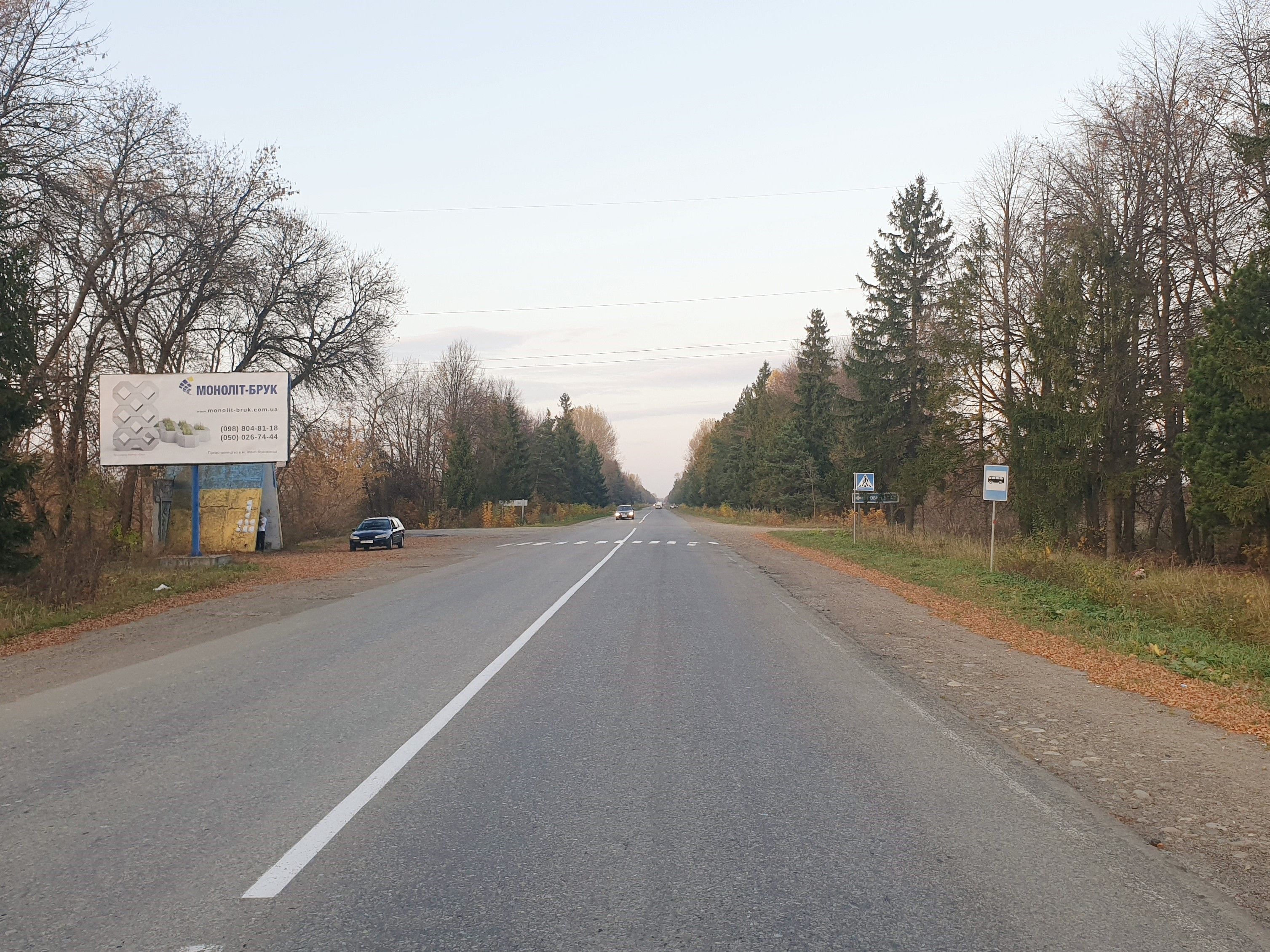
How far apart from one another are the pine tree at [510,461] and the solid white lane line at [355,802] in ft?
234

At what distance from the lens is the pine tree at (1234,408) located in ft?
65.6

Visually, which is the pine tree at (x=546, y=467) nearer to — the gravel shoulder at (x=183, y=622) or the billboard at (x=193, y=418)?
the billboard at (x=193, y=418)

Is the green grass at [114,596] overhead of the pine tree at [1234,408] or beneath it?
beneath

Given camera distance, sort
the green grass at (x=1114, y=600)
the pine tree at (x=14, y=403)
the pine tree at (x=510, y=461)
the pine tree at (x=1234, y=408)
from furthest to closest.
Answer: the pine tree at (x=510, y=461), the pine tree at (x=1234, y=408), the pine tree at (x=14, y=403), the green grass at (x=1114, y=600)

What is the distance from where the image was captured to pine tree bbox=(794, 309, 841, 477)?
6675cm

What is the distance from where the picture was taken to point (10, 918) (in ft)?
12.0

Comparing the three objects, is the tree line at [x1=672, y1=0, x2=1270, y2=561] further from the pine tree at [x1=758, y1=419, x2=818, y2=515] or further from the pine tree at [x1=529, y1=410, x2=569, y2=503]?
the pine tree at [x1=529, y1=410, x2=569, y2=503]

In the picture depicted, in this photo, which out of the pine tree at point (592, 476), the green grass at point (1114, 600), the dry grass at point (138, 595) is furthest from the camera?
the pine tree at point (592, 476)

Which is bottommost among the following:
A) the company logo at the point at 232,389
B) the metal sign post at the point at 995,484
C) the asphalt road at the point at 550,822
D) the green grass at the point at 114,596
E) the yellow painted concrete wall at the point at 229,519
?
the green grass at the point at 114,596

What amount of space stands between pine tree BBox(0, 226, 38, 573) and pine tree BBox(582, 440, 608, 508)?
105528mm

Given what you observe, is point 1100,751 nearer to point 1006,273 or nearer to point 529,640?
point 529,640

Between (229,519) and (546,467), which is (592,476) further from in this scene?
(229,519)

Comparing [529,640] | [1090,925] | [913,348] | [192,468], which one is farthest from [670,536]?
[1090,925]

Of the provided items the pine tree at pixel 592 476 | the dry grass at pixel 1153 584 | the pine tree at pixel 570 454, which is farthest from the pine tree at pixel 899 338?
the pine tree at pixel 592 476
